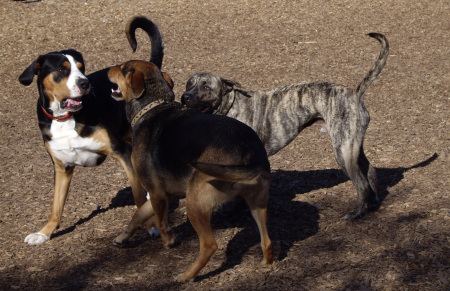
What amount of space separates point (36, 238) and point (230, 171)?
7.78 ft

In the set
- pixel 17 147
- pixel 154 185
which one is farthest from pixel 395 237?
pixel 17 147

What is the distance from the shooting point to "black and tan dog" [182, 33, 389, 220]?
5.61 metres

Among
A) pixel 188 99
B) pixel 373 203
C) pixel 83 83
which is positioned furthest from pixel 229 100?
pixel 373 203

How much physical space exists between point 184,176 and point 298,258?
3.69ft

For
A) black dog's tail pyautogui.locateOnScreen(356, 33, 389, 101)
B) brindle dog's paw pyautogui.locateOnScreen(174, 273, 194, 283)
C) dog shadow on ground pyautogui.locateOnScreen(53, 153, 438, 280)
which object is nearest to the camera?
brindle dog's paw pyautogui.locateOnScreen(174, 273, 194, 283)

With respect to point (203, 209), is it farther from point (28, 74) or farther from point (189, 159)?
point (28, 74)

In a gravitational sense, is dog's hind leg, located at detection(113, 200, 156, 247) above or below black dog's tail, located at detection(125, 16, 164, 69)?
below

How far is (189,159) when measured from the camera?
4.46m

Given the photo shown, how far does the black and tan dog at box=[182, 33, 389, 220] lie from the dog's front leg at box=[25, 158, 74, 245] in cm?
130

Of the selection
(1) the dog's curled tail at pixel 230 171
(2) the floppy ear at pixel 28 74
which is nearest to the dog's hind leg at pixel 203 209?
(1) the dog's curled tail at pixel 230 171

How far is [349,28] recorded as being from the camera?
12836mm

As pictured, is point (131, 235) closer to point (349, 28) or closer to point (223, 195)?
point (223, 195)

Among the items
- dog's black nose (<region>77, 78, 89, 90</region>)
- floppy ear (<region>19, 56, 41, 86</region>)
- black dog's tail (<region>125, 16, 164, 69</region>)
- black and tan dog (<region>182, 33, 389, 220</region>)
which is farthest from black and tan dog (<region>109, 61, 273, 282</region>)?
black dog's tail (<region>125, 16, 164, 69</region>)

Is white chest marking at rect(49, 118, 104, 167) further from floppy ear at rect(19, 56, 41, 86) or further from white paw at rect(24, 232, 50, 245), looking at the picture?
white paw at rect(24, 232, 50, 245)
